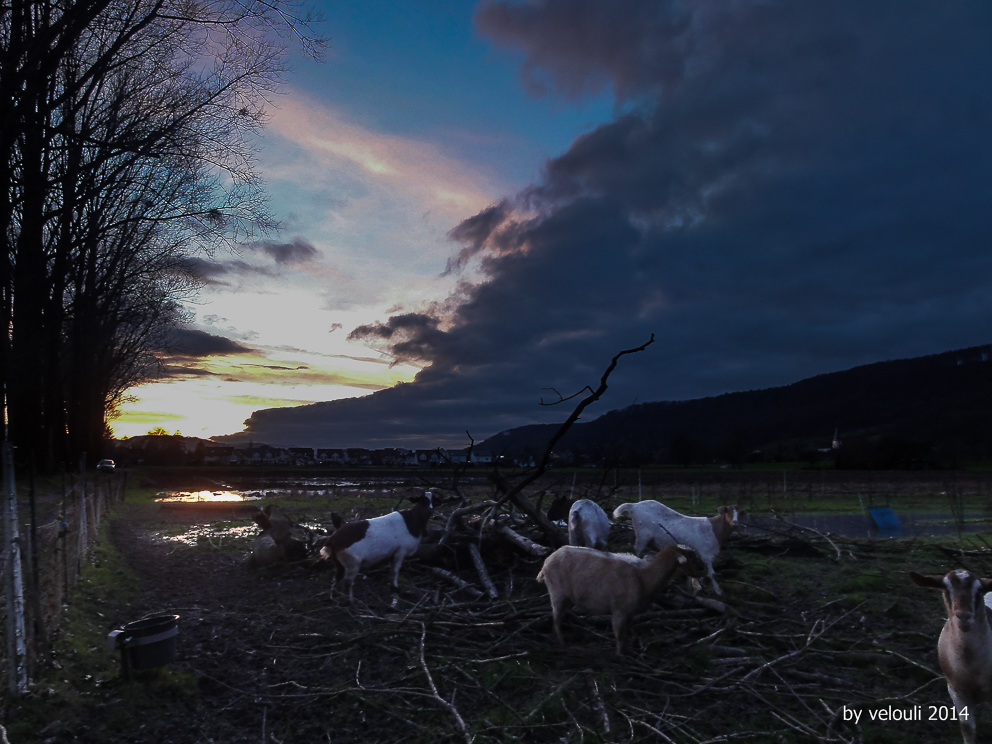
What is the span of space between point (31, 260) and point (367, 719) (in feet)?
62.8

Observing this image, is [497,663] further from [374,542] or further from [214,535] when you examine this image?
[214,535]

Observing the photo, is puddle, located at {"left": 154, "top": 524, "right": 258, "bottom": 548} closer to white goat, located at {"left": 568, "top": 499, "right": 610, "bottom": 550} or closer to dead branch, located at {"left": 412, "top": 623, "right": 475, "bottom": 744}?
white goat, located at {"left": 568, "top": 499, "right": 610, "bottom": 550}

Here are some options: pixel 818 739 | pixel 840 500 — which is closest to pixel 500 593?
pixel 818 739

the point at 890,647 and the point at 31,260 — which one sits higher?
the point at 31,260

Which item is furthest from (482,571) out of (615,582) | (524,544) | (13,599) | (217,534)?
(217,534)

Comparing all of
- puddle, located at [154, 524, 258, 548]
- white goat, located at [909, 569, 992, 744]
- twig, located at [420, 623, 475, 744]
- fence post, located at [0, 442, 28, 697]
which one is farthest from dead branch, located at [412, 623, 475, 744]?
puddle, located at [154, 524, 258, 548]

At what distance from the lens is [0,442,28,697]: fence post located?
5508 millimetres

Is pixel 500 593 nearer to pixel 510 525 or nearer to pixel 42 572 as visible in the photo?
pixel 510 525

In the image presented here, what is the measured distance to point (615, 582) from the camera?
23.3ft

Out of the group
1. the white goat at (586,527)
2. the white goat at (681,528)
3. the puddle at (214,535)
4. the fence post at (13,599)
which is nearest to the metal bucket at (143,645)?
the fence post at (13,599)

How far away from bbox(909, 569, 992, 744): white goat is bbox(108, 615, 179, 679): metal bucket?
6824 millimetres

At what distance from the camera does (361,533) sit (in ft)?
33.8

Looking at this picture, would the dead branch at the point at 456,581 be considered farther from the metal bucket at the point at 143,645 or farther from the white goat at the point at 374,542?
the metal bucket at the point at 143,645

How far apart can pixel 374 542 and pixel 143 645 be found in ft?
13.9
